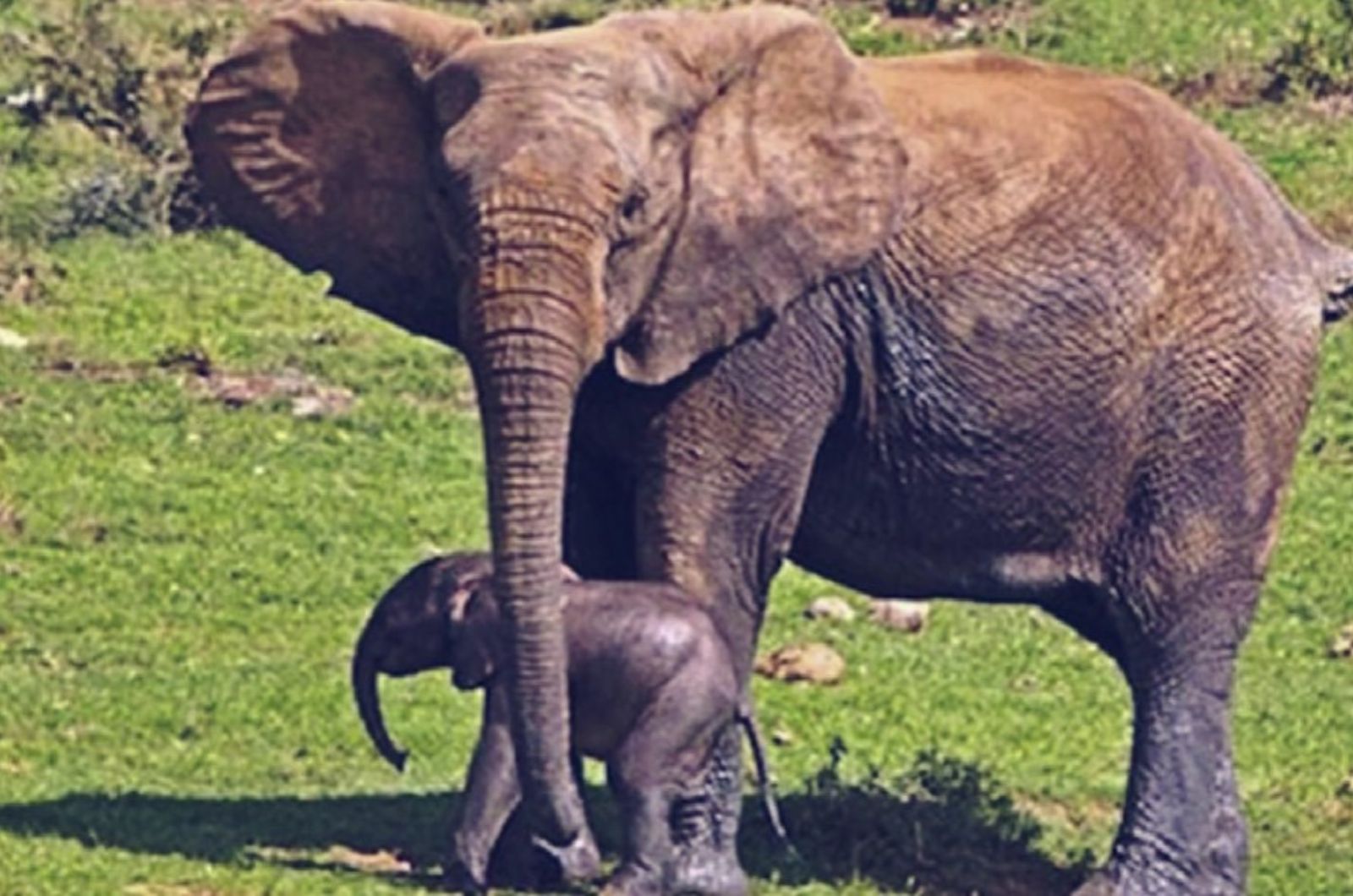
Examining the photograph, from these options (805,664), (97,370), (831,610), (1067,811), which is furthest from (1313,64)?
(1067,811)

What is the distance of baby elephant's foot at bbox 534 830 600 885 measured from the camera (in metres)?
12.0

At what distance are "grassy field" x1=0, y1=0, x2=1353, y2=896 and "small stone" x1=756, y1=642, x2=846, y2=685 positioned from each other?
0.06 m

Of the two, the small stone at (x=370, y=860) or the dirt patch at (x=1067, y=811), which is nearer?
the small stone at (x=370, y=860)

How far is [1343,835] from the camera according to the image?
13773 millimetres

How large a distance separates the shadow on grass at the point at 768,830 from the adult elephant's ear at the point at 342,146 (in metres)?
1.31

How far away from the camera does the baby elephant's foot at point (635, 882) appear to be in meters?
11.8

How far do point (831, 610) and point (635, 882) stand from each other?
4.34 meters

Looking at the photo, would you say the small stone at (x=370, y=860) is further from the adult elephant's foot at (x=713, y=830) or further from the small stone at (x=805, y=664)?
the small stone at (x=805, y=664)

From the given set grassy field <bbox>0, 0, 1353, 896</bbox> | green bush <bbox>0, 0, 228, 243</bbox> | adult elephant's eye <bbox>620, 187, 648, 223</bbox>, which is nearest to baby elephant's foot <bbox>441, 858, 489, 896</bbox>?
grassy field <bbox>0, 0, 1353, 896</bbox>

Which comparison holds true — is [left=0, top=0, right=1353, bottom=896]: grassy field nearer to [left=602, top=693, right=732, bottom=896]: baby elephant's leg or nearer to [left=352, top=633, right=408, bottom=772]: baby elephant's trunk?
[left=352, top=633, right=408, bottom=772]: baby elephant's trunk

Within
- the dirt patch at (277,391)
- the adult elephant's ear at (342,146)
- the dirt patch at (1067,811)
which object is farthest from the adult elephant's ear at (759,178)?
the dirt patch at (277,391)

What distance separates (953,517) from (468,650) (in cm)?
142

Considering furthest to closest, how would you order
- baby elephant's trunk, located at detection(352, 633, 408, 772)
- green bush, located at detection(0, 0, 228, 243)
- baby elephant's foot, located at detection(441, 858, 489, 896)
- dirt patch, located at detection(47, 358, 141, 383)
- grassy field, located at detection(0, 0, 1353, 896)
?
green bush, located at detection(0, 0, 228, 243), dirt patch, located at detection(47, 358, 141, 383), grassy field, located at detection(0, 0, 1353, 896), baby elephant's trunk, located at detection(352, 633, 408, 772), baby elephant's foot, located at detection(441, 858, 489, 896)

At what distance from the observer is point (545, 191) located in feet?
36.9
